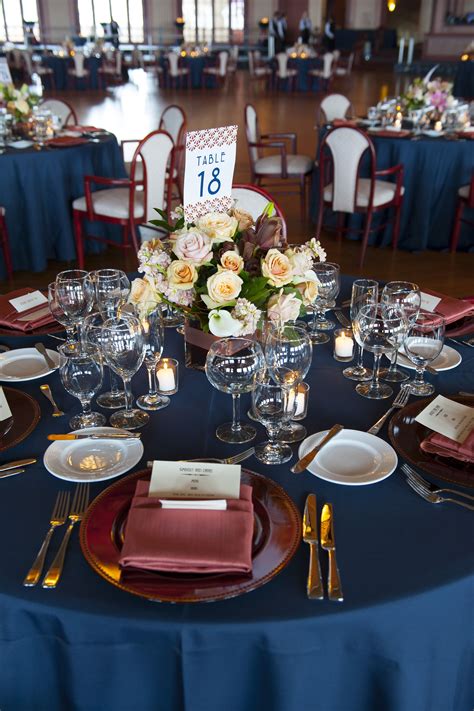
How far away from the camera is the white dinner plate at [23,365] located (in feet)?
5.58

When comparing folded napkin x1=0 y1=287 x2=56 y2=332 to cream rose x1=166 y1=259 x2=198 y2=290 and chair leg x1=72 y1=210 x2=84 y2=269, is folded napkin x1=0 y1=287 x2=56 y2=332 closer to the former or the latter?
cream rose x1=166 y1=259 x2=198 y2=290

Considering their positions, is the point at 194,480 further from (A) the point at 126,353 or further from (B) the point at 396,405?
(B) the point at 396,405

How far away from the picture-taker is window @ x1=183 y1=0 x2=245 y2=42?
22594 millimetres

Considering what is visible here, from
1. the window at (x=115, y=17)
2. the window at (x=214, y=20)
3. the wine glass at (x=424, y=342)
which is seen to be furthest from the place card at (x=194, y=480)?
the window at (x=115, y=17)

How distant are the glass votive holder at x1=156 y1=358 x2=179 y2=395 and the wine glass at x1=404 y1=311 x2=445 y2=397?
0.57 metres

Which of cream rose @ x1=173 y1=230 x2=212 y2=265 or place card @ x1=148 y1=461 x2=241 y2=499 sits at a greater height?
cream rose @ x1=173 y1=230 x2=212 y2=265

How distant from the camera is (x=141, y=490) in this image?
1200 mm

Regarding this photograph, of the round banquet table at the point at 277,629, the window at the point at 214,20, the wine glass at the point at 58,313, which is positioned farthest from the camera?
the window at the point at 214,20

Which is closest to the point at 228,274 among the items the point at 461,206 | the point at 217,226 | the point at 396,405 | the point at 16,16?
the point at 217,226

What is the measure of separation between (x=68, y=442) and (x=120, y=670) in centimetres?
49

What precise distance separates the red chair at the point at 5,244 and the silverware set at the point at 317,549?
3.82 metres

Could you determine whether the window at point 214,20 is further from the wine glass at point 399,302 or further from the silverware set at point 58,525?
the silverware set at point 58,525

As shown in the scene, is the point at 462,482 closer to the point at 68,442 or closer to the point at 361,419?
the point at 361,419

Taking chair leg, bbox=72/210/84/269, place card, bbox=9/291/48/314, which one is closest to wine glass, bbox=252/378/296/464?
place card, bbox=9/291/48/314
